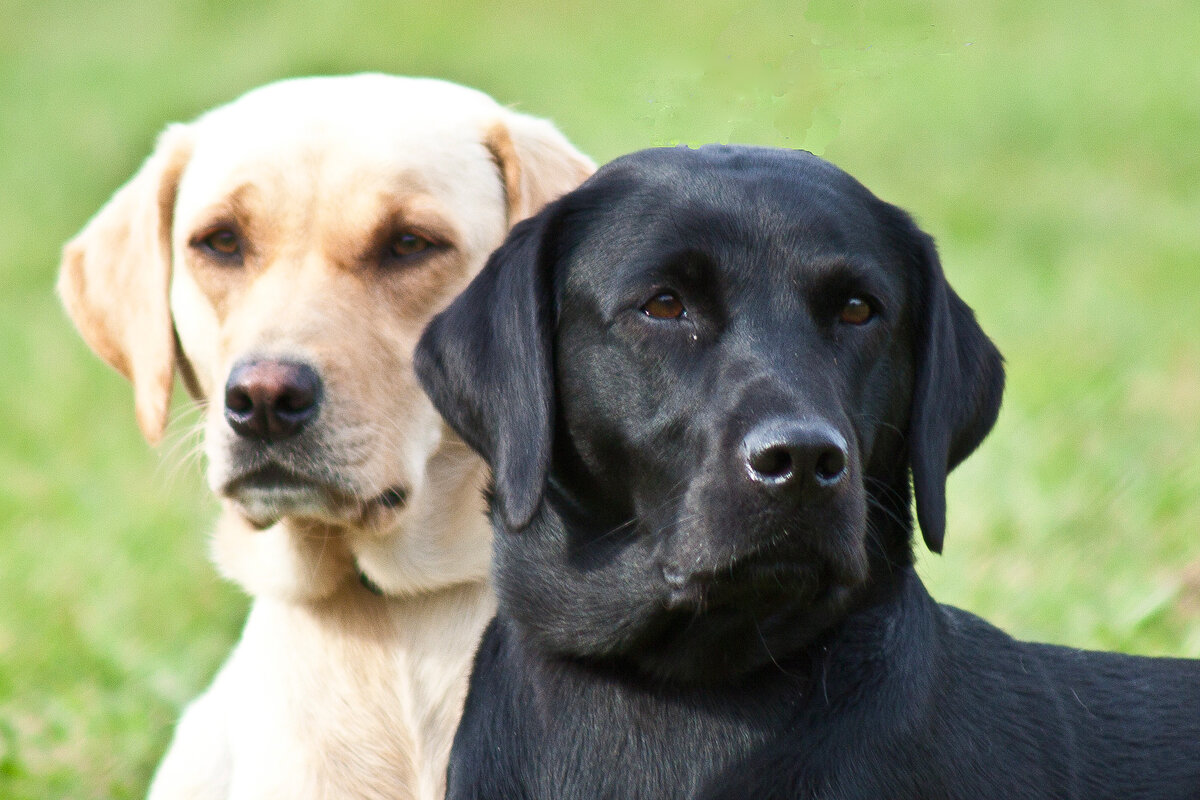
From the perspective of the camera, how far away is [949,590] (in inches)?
209

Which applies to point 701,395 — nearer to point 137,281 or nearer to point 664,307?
point 664,307

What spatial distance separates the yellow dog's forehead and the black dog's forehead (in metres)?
0.54

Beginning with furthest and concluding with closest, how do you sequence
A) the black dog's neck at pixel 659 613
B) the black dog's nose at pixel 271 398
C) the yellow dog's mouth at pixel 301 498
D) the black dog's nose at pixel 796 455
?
1. the yellow dog's mouth at pixel 301 498
2. the black dog's nose at pixel 271 398
3. the black dog's neck at pixel 659 613
4. the black dog's nose at pixel 796 455

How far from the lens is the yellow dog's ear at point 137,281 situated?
12.8ft

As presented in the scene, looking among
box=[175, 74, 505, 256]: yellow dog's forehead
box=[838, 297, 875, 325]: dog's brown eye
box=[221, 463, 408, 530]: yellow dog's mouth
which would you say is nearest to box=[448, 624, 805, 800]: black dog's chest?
box=[221, 463, 408, 530]: yellow dog's mouth

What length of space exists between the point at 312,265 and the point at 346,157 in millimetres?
275

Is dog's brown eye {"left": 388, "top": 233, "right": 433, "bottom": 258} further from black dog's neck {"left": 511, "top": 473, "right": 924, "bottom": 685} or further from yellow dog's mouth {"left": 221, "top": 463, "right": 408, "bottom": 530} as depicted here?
black dog's neck {"left": 511, "top": 473, "right": 924, "bottom": 685}

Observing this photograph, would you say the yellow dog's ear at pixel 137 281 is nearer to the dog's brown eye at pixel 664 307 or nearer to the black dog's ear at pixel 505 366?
the black dog's ear at pixel 505 366

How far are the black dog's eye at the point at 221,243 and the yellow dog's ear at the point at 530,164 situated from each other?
0.68m

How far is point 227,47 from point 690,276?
11669 mm

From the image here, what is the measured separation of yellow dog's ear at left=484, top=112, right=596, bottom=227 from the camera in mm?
3863

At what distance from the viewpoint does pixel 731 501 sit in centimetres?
281

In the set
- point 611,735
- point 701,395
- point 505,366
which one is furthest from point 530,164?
point 611,735

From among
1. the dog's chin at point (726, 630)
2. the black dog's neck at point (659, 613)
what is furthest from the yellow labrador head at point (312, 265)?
the dog's chin at point (726, 630)
